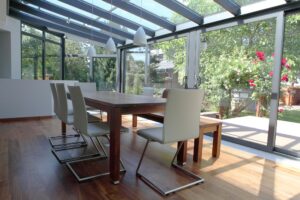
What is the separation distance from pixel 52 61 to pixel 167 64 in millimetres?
3912

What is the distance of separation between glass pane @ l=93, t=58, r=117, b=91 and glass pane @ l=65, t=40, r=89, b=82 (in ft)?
1.14

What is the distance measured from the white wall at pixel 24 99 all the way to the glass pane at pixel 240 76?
12.1 feet

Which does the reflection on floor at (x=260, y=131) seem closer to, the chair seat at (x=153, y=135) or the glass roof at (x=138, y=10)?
the glass roof at (x=138, y=10)

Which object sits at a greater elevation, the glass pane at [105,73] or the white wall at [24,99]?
the glass pane at [105,73]

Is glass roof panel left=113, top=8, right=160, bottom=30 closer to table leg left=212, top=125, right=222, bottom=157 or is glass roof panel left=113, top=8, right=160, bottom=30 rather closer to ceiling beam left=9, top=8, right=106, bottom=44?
ceiling beam left=9, top=8, right=106, bottom=44

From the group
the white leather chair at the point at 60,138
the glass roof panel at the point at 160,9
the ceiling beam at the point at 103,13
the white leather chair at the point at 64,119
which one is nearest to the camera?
the white leather chair at the point at 64,119

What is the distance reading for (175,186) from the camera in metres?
2.32

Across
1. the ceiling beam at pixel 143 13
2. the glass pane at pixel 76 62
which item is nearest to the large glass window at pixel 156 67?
the ceiling beam at pixel 143 13

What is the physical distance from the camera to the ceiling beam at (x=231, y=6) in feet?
12.0

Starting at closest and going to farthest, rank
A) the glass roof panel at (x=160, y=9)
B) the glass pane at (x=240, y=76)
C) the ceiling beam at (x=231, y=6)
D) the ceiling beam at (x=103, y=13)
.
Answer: the ceiling beam at (x=231, y=6)
the glass pane at (x=240, y=76)
the glass roof panel at (x=160, y=9)
the ceiling beam at (x=103, y=13)

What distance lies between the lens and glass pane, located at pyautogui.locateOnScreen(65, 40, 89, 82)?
8.09 metres

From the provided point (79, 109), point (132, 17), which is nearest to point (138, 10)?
point (132, 17)

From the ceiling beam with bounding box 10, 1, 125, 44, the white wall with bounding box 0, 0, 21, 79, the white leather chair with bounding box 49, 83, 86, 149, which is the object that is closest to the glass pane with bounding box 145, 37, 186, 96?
the ceiling beam with bounding box 10, 1, 125, 44

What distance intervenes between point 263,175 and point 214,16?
2.86m
